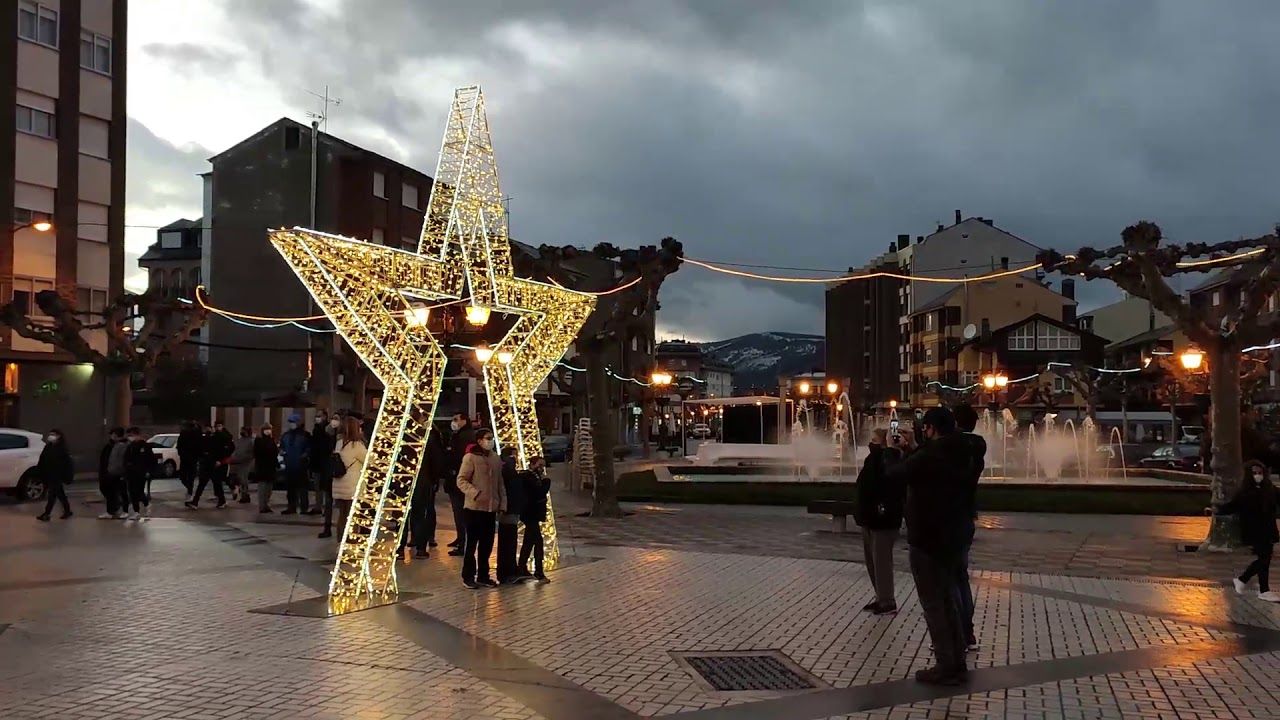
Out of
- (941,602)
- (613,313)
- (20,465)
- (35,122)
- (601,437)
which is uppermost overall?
(35,122)

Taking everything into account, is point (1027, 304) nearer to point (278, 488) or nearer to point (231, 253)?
point (231, 253)

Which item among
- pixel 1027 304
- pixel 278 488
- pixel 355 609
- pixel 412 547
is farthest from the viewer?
pixel 1027 304

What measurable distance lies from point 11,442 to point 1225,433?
23.1 meters

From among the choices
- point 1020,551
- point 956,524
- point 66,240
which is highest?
point 66,240

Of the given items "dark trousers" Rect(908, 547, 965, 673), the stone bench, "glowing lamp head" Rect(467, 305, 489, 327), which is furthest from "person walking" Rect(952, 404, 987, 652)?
the stone bench

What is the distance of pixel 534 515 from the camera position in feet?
39.7

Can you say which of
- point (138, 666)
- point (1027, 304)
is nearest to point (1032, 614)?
point (138, 666)

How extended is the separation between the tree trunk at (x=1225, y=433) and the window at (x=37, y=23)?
117 feet

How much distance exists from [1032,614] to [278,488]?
19088mm

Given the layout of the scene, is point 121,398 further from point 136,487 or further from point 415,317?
point 415,317

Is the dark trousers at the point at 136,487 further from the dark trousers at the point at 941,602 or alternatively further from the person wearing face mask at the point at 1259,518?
the person wearing face mask at the point at 1259,518

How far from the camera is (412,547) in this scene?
14.8 meters

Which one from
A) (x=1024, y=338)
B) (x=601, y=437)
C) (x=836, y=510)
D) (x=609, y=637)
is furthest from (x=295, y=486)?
(x=1024, y=338)

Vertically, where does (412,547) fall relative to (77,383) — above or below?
below
